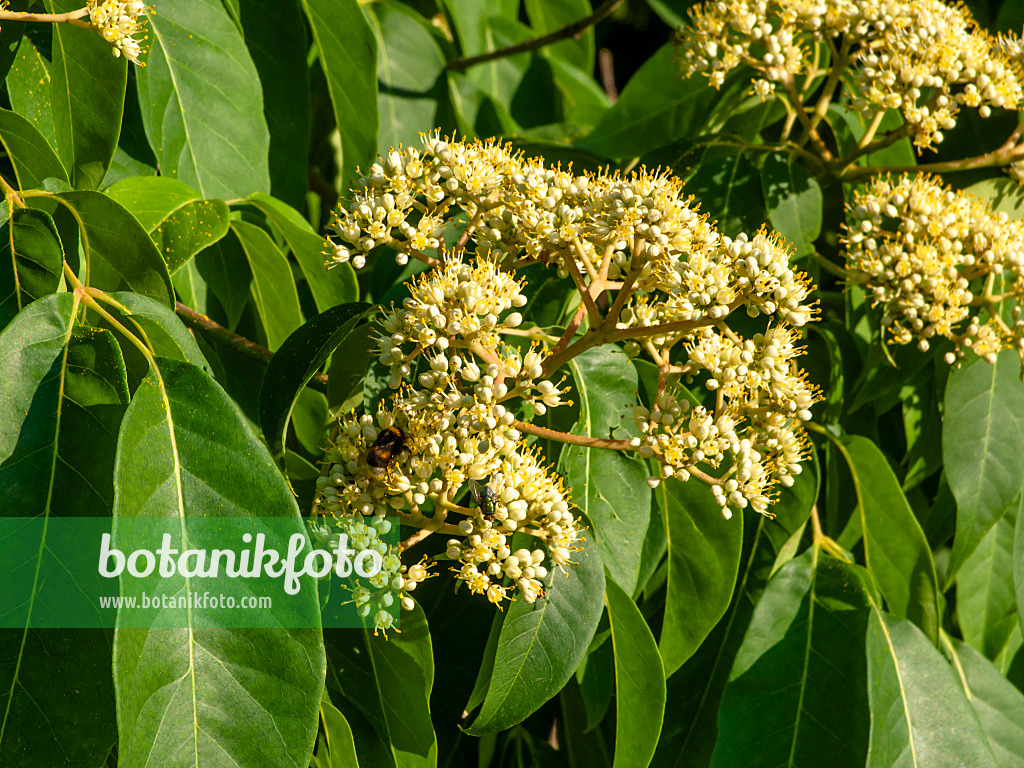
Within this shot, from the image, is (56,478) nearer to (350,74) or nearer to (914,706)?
(350,74)

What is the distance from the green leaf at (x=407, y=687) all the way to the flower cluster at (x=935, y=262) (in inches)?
40.5

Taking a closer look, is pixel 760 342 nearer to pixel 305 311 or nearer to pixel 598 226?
pixel 598 226

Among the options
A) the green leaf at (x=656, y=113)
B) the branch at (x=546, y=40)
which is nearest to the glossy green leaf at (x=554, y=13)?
the branch at (x=546, y=40)

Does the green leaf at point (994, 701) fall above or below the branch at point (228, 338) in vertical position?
below

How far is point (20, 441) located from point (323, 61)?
3.71ft

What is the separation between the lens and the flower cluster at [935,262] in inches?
63.9

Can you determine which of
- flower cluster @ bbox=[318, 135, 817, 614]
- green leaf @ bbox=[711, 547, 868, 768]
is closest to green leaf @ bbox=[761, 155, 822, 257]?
flower cluster @ bbox=[318, 135, 817, 614]

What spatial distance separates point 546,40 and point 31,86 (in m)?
1.45

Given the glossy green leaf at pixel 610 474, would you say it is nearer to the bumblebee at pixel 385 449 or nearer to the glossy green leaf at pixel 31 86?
the bumblebee at pixel 385 449

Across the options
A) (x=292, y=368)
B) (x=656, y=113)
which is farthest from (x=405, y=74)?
(x=292, y=368)

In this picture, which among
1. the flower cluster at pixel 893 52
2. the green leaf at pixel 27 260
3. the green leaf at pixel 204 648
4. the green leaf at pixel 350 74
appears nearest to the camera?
the green leaf at pixel 204 648

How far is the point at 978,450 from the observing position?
1779mm

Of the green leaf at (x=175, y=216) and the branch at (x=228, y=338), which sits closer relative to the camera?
the green leaf at (x=175, y=216)

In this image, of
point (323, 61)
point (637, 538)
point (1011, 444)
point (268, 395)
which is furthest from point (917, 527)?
point (323, 61)
